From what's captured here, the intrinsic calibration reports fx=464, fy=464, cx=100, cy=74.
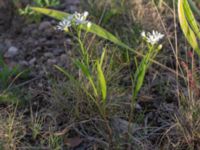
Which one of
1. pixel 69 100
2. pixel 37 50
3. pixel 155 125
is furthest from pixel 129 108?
pixel 37 50

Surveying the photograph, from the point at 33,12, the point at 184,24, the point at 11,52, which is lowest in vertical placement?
the point at 184,24

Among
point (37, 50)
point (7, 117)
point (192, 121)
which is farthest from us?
point (37, 50)

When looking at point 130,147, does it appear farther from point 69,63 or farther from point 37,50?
point 37,50

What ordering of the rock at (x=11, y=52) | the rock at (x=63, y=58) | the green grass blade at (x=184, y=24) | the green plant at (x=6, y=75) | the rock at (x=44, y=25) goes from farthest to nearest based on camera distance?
the rock at (x=44, y=25) → the rock at (x=11, y=52) → the rock at (x=63, y=58) → the green plant at (x=6, y=75) → the green grass blade at (x=184, y=24)

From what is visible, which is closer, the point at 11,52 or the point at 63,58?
the point at 63,58

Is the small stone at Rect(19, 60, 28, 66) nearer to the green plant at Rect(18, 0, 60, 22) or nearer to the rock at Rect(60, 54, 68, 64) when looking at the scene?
the rock at Rect(60, 54, 68, 64)

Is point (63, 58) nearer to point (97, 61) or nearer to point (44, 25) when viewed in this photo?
point (44, 25)

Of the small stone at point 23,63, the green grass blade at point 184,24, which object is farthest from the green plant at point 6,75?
the green grass blade at point 184,24

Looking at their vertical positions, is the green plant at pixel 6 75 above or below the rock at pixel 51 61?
above

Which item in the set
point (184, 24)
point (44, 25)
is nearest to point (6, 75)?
point (44, 25)

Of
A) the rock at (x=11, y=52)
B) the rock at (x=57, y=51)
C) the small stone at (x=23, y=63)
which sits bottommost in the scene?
the rock at (x=57, y=51)

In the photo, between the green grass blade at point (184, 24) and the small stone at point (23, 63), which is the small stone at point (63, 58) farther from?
the green grass blade at point (184, 24)
